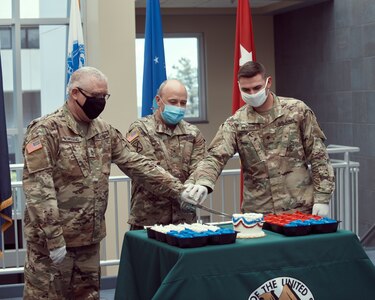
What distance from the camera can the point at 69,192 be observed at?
4.02 metres

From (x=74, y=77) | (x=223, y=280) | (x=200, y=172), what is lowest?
(x=223, y=280)

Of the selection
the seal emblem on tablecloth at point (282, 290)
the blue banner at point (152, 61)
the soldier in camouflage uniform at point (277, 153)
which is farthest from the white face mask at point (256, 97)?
the blue banner at point (152, 61)

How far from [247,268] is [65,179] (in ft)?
3.25

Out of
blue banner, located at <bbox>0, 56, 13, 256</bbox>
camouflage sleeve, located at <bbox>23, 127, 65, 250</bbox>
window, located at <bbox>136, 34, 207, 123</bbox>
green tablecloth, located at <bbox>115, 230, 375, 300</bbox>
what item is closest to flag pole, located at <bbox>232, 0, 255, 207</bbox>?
blue banner, located at <bbox>0, 56, 13, 256</bbox>

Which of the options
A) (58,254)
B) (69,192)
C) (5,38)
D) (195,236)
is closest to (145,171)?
(69,192)

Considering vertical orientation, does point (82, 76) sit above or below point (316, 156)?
above

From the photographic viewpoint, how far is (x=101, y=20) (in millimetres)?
8562

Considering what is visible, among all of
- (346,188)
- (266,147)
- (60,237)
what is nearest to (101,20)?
(346,188)

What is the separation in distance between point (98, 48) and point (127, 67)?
1.17 feet

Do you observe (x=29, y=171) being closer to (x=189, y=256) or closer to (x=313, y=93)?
(x=189, y=256)

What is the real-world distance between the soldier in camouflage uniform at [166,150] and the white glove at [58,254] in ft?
2.91

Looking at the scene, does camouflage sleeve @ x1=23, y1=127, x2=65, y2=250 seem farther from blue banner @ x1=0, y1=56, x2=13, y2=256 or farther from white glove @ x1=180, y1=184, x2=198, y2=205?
blue banner @ x1=0, y1=56, x2=13, y2=256

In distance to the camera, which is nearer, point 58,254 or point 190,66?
point 58,254

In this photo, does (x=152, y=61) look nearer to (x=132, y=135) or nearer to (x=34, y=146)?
(x=132, y=135)
